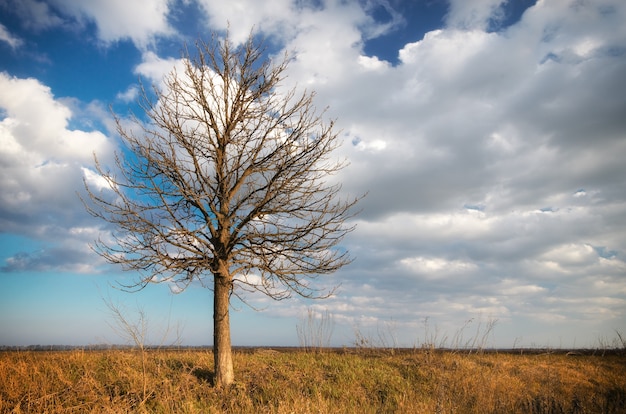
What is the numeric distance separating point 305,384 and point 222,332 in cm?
257

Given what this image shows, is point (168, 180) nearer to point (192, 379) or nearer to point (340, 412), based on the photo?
point (192, 379)

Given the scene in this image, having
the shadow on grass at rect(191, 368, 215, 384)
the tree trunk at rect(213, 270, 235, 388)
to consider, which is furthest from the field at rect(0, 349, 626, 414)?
the tree trunk at rect(213, 270, 235, 388)

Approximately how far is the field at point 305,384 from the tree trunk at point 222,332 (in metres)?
0.32

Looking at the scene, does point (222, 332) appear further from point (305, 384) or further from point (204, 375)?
point (305, 384)

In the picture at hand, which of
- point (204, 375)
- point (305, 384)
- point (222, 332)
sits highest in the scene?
point (222, 332)

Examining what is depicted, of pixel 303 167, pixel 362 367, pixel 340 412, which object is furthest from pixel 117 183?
pixel 362 367

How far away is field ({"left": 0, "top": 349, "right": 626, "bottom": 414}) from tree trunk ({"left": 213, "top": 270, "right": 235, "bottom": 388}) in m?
0.32

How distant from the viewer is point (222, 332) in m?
9.26

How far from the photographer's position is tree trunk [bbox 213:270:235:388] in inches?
361

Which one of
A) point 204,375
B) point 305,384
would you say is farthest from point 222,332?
point 305,384

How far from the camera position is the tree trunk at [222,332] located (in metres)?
9.16

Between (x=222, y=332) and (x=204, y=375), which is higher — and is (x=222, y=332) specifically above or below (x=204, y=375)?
above

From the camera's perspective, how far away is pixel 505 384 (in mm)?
11461

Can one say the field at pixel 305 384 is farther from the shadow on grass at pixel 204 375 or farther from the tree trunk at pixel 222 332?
the tree trunk at pixel 222 332
